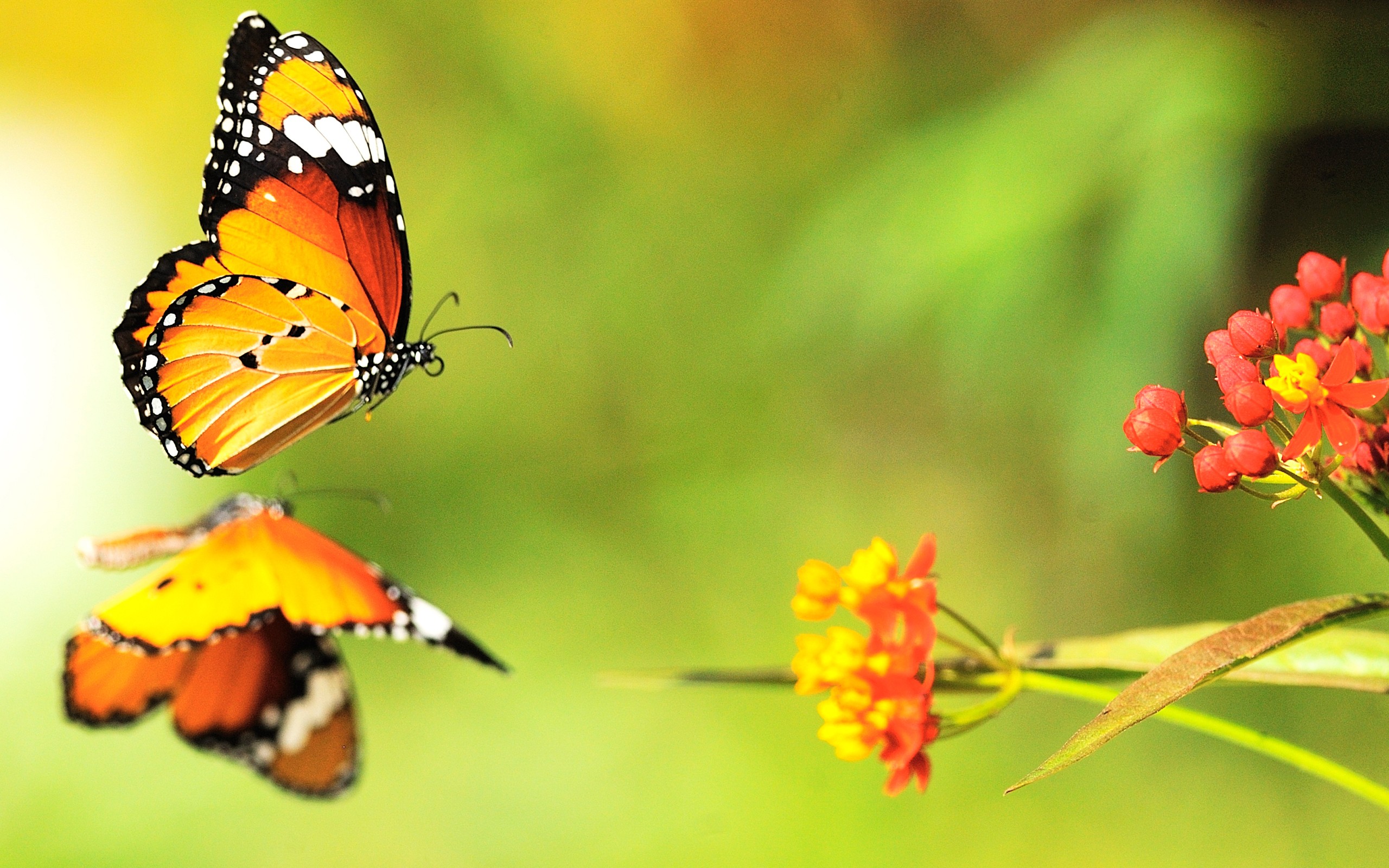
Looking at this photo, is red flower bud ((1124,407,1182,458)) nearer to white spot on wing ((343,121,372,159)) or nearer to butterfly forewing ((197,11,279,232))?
white spot on wing ((343,121,372,159))

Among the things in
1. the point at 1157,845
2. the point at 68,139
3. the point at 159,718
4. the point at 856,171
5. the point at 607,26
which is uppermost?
the point at 607,26

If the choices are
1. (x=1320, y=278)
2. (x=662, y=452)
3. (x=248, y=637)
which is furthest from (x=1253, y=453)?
(x=662, y=452)

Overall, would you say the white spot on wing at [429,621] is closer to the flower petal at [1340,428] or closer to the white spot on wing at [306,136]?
the white spot on wing at [306,136]

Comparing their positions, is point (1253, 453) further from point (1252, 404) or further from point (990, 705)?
point (990, 705)

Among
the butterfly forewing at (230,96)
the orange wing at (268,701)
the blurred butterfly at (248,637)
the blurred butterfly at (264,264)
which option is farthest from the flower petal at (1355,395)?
the orange wing at (268,701)

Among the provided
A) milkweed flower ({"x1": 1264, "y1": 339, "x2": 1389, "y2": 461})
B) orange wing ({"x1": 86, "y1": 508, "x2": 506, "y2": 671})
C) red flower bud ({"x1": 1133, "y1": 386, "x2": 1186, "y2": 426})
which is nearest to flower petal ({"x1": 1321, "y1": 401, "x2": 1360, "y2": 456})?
milkweed flower ({"x1": 1264, "y1": 339, "x2": 1389, "y2": 461})

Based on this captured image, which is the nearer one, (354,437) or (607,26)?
(607,26)

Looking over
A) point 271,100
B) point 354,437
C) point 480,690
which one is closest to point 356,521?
point 354,437

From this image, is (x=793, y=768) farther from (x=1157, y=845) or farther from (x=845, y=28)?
(x=845, y=28)
